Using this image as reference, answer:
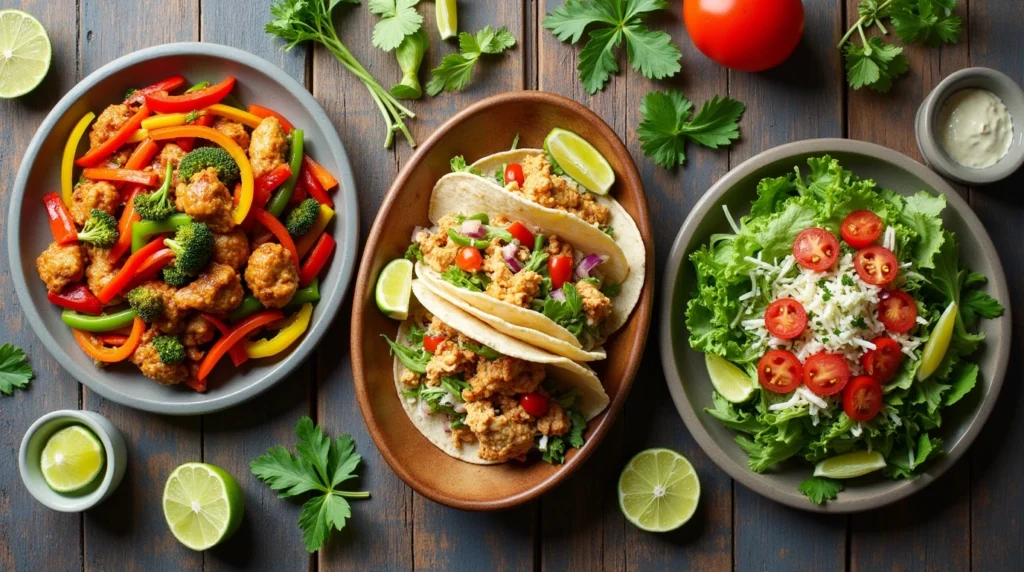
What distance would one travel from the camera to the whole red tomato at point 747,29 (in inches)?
124

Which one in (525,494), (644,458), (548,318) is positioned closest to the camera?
(548,318)

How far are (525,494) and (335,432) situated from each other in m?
0.96

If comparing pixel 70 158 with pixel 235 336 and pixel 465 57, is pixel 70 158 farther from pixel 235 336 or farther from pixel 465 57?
pixel 465 57

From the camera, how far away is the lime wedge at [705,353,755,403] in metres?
3.25

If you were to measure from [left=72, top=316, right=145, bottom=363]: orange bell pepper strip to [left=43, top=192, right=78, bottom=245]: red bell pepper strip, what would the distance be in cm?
41

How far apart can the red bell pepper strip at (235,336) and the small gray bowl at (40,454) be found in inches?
20.3

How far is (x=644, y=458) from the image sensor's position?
11.1 feet

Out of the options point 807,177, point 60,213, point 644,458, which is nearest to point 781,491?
point 644,458

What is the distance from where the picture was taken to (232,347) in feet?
11.0

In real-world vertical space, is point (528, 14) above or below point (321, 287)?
above

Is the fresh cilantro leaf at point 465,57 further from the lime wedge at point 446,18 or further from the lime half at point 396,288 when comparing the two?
the lime half at point 396,288

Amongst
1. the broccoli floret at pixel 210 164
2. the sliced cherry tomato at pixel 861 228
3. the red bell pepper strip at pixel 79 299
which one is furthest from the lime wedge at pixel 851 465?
the red bell pepper strip at pixel 79 299

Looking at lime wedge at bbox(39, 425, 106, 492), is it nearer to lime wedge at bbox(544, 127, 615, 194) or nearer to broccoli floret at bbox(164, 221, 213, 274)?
broccoli floret at bbox(164, 221, 213, 274)

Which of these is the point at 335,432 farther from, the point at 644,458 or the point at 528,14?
the point at 528,14
